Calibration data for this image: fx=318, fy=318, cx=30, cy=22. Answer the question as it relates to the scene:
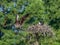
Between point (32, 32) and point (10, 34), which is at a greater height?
point (32, 32)

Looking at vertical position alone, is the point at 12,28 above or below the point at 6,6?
below

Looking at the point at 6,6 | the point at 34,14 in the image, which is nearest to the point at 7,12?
the point at 6,6

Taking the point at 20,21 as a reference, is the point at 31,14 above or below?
above

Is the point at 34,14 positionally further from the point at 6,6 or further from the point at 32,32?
the point at 32,32

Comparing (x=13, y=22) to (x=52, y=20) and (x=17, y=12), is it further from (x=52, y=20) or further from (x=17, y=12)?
(x=52, y=20)

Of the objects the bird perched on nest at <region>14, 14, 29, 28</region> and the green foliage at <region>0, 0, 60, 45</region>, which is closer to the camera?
the green foliage at <region>0, 0, 60, 45</region>

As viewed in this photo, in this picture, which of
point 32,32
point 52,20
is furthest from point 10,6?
point 32,32

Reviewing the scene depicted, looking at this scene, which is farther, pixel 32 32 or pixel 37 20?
pixel 37 20

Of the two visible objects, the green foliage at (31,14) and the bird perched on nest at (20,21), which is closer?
the green foliage at (31,14)

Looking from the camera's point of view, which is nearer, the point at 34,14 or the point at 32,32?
the point at 32,32
